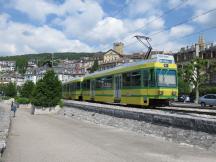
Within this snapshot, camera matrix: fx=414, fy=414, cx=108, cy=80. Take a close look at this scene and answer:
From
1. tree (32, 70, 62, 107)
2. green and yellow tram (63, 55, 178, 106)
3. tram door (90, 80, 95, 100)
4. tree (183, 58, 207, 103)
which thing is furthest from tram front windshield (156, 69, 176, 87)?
tree (183, 58, 207, 103)

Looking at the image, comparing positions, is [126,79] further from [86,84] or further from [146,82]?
[86,84]

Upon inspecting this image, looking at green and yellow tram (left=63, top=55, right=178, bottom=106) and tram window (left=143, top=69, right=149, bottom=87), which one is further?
tram window (left=143, top=69, right=149, bottom=87)

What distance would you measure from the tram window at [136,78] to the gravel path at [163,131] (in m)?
2.71

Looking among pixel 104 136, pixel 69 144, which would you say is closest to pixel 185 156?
pixel 69 144

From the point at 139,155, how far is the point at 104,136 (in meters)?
6.23

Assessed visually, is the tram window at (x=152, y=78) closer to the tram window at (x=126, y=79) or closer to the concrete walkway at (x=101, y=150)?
the tram window at (x=126, y=79)

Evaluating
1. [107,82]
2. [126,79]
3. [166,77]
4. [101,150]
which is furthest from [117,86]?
[101,150]

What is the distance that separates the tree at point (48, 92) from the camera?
44.2m

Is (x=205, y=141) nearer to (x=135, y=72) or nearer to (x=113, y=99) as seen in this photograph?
(x=135, y=72)

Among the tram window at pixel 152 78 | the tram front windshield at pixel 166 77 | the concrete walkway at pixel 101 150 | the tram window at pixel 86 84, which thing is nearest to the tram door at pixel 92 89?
the tram window at pixel 86 84

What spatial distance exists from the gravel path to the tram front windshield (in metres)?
3.47

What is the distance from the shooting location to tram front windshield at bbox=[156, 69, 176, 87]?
81.9 feet

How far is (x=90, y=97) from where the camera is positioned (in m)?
40.5

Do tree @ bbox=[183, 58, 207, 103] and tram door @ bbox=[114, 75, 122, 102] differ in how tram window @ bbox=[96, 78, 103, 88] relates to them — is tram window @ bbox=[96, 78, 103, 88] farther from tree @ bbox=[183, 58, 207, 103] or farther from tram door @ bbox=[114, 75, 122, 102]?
tree @ bbox=[183, 58, 207, 103]
